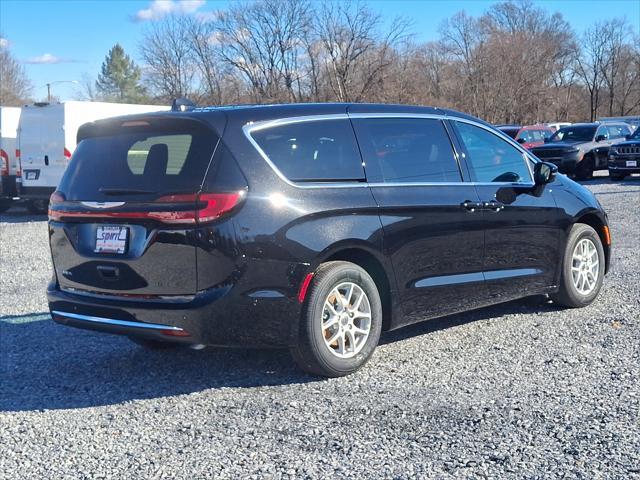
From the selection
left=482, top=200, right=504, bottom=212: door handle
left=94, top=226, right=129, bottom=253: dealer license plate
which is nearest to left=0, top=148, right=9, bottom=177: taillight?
left=94, top=226, right=129, bottom=253: dealer license plate

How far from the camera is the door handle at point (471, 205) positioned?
6003mm

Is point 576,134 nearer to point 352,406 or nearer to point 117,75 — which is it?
point 352,406

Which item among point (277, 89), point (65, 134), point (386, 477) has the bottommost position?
point (386, 477)

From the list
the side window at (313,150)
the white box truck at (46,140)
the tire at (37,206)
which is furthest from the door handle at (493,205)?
the tire at (37,206)

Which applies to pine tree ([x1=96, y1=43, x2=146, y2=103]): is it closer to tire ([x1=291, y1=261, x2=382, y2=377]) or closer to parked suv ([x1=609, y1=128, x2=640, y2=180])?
parked suv ([x1=609, y1=128, x2=640, y2=180])

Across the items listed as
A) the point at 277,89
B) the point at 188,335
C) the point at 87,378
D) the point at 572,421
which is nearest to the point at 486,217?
the point at 572,421

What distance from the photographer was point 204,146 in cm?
494

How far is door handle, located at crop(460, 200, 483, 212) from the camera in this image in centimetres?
600

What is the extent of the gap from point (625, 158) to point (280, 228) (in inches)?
754

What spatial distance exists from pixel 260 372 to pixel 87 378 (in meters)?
1.20

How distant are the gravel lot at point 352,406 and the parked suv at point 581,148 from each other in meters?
17.7

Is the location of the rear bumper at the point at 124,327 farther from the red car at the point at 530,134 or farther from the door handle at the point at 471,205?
the red car at the point at 530,134

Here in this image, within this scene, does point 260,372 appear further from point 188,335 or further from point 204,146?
point 204,146

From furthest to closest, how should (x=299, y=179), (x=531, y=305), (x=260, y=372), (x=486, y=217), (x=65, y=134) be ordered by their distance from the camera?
(x=65, y=134), (x=531, y=305), (x=486, y=217), (x=260, y=372), (x=299, y=179)
